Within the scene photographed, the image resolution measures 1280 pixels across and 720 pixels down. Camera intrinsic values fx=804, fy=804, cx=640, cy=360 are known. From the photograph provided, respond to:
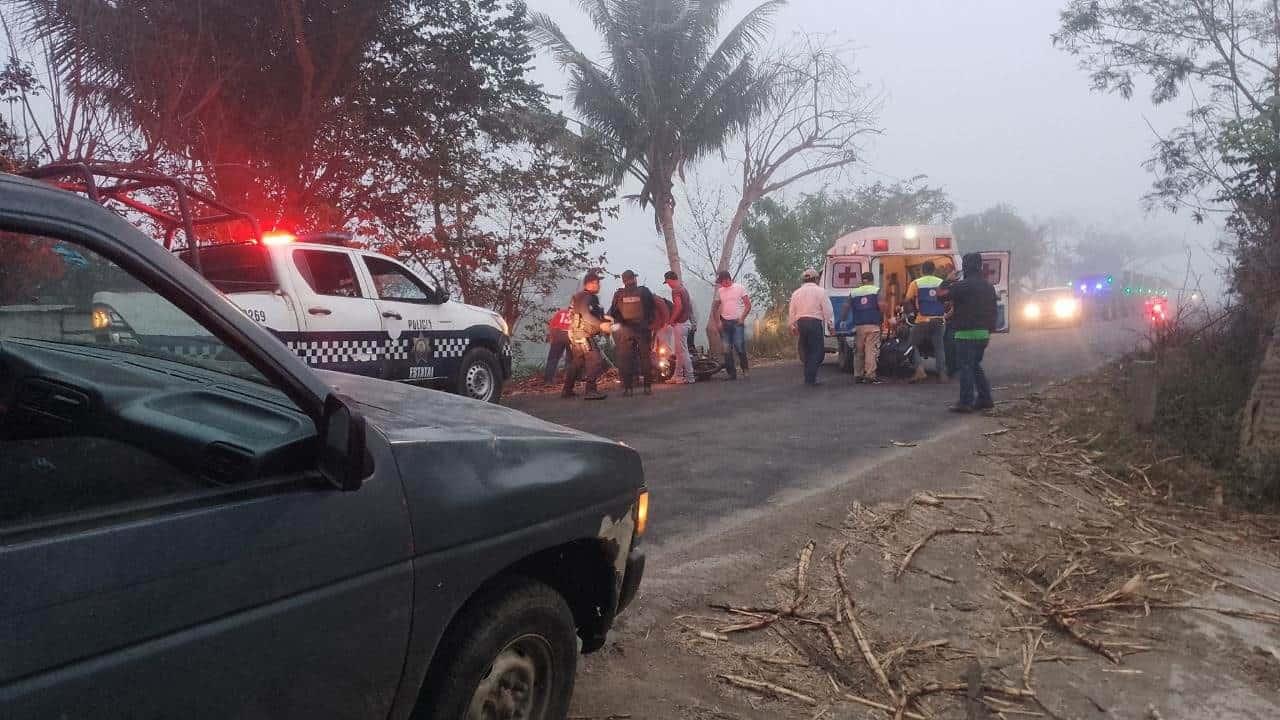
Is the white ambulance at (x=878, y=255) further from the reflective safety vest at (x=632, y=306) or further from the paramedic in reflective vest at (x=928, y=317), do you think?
the reflective safety vest at (x=632, y=306)

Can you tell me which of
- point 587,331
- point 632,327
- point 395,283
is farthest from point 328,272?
point 632,327

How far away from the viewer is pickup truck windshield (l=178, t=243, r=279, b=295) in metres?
6.33

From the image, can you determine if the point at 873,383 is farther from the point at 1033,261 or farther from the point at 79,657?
the point at 1033,261

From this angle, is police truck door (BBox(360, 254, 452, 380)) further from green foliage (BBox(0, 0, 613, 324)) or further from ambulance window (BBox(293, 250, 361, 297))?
green foliage (BBox(0, 0, 613, 324))

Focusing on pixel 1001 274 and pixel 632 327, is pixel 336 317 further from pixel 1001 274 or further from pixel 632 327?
pixel 1001 274

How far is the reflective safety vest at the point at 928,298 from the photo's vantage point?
11.1 metres

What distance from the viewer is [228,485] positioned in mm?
1641

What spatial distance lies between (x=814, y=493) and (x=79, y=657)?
4814 mm

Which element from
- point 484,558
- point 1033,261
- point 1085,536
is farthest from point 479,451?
point 1033,261

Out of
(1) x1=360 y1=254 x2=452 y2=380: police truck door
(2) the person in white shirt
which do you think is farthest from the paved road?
(1) x1=360 y1=254 x2=452 y2=380: police truck door

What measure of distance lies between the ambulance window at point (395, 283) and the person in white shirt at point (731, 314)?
5.25 m

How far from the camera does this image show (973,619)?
154 inches

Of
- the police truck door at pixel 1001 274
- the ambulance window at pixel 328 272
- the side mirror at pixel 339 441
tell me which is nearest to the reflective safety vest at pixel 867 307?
the police truck door at pixel 1001 274

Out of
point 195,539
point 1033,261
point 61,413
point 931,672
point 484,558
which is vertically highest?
point 1033,261
